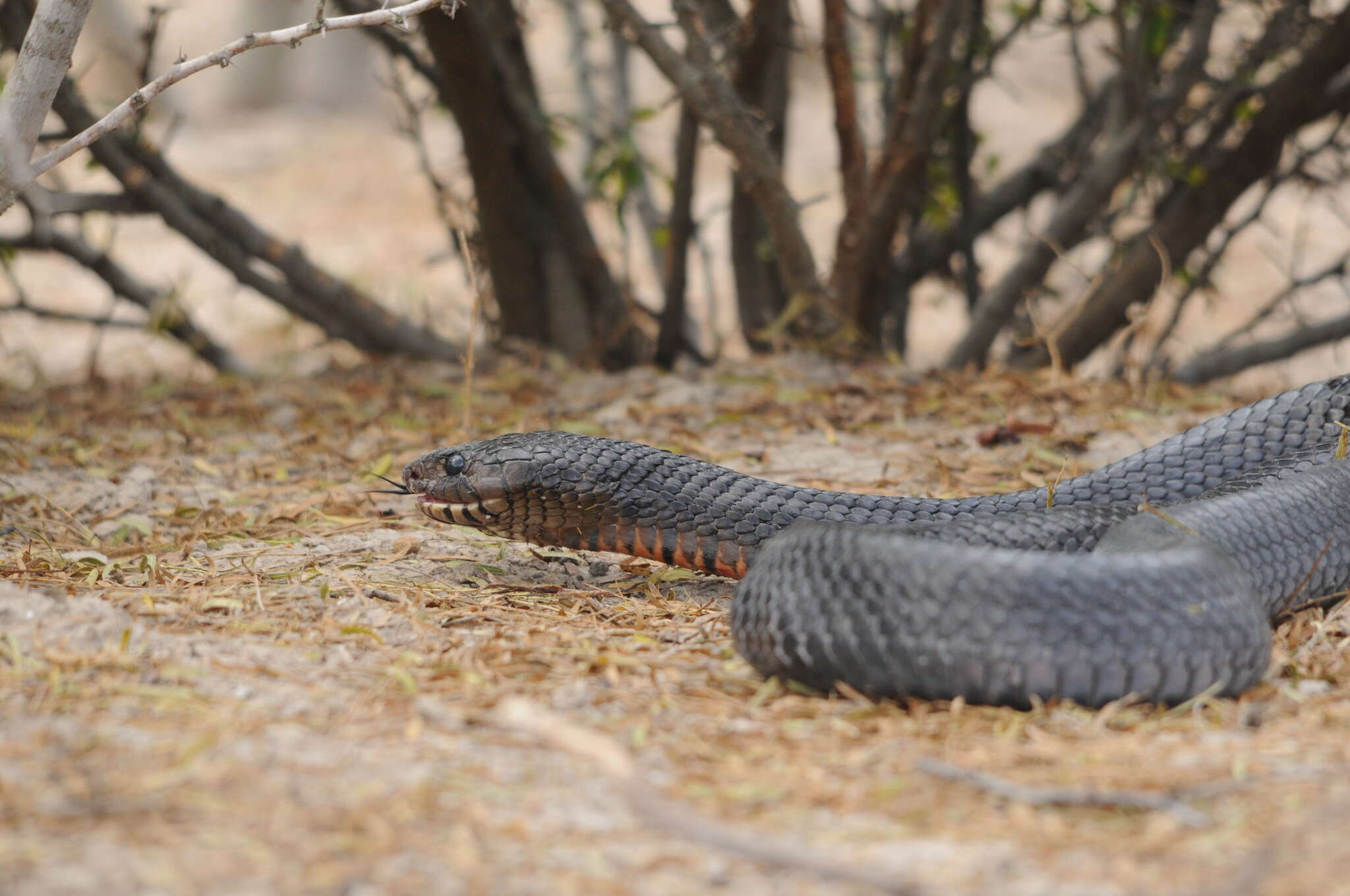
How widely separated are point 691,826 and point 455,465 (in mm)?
2244

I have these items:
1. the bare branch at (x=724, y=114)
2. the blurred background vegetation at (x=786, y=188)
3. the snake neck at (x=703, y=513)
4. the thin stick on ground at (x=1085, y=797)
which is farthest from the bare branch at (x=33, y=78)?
the thin stick on ground at (x=1085, y=797)

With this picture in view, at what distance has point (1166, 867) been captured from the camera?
182 cm

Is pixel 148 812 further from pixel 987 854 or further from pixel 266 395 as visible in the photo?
pixel 266 395

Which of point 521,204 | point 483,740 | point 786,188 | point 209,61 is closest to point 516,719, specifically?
point 483,740

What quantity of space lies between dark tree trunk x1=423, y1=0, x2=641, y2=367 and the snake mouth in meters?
2.76

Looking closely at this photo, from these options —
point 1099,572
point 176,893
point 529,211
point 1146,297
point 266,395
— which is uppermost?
point 529,211

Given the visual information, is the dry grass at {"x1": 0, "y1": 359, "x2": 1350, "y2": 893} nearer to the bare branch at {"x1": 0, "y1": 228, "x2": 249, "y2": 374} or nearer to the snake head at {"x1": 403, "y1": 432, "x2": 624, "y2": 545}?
the snake head at {"x1": 403, "y1": 432, "x2": 624, "y2": 545}

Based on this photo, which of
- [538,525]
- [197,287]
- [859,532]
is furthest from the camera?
[197,287]

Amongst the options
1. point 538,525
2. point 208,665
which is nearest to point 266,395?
point 538,525

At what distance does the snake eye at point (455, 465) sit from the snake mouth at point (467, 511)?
3.8 inches

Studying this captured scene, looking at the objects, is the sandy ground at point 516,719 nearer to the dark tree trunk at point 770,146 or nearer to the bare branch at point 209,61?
the bare branch at point 209,61

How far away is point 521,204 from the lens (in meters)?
6.73

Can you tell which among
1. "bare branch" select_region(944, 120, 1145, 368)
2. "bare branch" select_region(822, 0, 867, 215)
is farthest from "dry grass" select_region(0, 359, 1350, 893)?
"bare branch" select_region(944, 120, 1145, 368)

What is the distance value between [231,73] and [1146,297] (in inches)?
914
